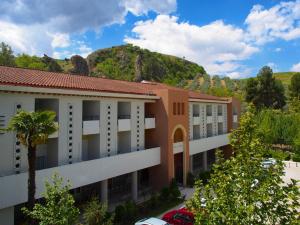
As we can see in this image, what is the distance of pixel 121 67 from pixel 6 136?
379ft

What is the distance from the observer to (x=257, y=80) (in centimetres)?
8450

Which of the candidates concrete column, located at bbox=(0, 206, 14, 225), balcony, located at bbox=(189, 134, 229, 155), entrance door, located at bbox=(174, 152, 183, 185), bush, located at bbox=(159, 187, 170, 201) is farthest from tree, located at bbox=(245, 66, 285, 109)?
concrete column, located at bbox=(0, 206, 14, 225)

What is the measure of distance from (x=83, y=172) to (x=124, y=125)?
6.80 metres

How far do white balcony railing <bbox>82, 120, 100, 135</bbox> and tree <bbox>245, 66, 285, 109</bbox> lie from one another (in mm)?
66514

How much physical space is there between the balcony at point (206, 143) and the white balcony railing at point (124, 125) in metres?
10.7

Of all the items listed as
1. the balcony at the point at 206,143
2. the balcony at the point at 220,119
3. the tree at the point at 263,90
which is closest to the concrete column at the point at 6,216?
the balcony at the point at 206,143

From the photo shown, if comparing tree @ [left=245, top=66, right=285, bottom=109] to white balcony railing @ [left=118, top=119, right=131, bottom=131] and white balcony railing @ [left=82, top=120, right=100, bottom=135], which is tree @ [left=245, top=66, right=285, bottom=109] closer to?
white balcony railing @ [left=118, top=119, right=131, bottom=131]

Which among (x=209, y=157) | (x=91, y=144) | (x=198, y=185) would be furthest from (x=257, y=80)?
(x=198, y=185)

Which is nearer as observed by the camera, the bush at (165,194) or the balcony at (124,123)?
the balcony at (124,123)

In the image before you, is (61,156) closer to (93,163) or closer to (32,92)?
(93,163)

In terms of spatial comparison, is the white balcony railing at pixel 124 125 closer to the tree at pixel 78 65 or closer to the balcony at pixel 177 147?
the balcony at pixel 177 147

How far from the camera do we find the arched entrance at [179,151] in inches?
1327

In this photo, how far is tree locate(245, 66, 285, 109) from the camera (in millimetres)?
83875

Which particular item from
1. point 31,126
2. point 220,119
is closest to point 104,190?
point 31,126
